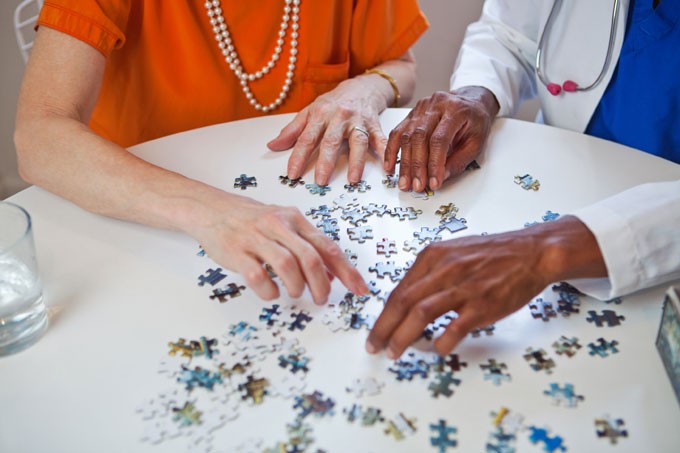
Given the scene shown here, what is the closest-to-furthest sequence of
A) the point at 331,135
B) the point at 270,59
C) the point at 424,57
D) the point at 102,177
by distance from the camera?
the point at 102,177 < the point at 331,135 < the point at 270,59 < the point at 424,57

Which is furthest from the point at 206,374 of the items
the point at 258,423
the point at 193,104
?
the point at 193,104

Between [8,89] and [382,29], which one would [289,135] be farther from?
[8,89]

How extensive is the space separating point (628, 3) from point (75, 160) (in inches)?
56.0

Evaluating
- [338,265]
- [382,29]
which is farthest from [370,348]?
[382,29]

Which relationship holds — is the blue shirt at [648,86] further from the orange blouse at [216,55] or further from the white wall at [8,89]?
A: the white wall at [8,89]

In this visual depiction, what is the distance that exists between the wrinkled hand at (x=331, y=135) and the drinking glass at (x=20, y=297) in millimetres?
644

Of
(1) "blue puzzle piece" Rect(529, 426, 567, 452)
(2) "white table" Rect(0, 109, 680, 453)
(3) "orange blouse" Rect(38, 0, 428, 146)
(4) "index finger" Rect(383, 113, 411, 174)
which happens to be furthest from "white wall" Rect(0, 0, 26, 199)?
(1) "blue puzzle piece" Rect(529, 426, 567, 452)

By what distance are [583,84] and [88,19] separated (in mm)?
1309

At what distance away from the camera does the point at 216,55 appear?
6.28 feet

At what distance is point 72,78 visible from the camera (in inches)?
61.0

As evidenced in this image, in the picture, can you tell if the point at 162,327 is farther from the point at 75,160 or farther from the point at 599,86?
the point at 599,86

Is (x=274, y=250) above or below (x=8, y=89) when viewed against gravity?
above

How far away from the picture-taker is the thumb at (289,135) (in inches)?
66.9

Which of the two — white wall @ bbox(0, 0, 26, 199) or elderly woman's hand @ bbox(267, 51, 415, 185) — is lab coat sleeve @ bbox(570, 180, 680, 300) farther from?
white wall @ bbox(0, 0, 26, 199)
